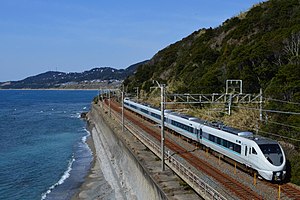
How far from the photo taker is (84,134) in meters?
71.4

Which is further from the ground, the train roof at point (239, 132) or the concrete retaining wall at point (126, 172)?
the train roof at point (239, 132)

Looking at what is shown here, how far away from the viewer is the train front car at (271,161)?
18.2 metres

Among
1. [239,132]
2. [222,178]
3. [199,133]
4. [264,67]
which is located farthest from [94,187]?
[264,67]

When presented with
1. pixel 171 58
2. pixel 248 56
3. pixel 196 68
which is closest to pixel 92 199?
pixel 248 56

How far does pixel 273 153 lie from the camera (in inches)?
740

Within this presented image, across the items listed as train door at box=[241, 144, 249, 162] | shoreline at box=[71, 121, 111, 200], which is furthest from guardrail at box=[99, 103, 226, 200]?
shoreline at box=[71, 121, 111, 200]

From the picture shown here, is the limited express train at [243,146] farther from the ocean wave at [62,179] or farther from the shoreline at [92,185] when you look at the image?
the ocean wave at [62,179]

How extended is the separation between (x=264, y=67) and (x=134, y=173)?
59.0 ft

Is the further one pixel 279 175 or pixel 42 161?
pixel 42 161

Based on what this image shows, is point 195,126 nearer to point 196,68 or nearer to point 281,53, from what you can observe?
point 281,53

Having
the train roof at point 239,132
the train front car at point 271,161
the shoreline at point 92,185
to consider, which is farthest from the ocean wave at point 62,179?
the train front car at point 271,161

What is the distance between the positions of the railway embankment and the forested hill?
11.0m

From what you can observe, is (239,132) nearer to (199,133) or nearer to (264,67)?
(199,133)

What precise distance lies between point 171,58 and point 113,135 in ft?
166
